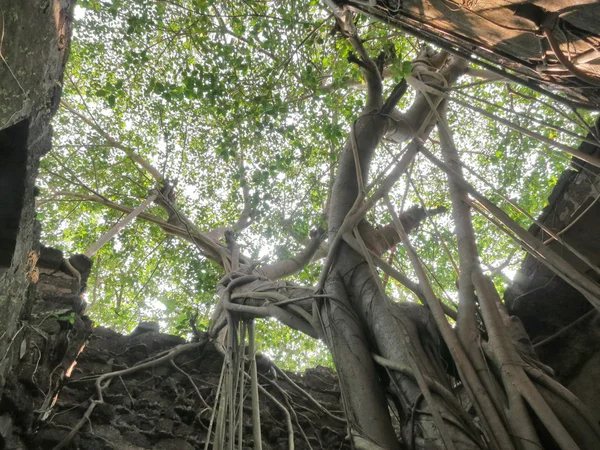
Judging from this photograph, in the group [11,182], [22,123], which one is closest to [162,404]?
A: [11,182]

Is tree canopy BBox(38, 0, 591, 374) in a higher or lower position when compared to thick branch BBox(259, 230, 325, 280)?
higher

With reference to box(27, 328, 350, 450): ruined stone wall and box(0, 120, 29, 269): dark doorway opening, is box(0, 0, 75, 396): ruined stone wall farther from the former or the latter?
box(27, 328, 350, 450): ruined stone wall

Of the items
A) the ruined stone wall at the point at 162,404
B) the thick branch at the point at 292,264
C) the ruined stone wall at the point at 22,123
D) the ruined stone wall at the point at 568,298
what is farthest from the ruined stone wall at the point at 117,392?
the ruined stone wall at the point at 568,298

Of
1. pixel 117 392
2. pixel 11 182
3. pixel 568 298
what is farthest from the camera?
pixel 117 392

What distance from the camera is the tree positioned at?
1463 millimetres

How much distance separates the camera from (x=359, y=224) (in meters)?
2.53

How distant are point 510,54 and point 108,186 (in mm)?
5328

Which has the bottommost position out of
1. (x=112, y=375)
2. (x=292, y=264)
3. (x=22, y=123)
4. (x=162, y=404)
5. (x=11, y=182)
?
(x=162, y=404)

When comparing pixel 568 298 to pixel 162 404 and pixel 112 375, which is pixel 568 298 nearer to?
pixel 162 404

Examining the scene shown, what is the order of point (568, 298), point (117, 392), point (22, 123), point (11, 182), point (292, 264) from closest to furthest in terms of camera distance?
1. point (22, 123)
2. point (11, 182)
3. point (568, 298)
4. point (117, 392)
5. point (292, 264)

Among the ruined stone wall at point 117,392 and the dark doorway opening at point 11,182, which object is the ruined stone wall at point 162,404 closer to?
the ruined stone wall at point 117,392

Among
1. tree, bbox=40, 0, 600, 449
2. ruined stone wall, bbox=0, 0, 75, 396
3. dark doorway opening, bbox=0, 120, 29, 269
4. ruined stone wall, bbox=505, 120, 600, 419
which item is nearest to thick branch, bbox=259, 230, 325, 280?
tree, bbox=40, 0, 600, 449

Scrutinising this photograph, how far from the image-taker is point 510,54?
5.69 feet

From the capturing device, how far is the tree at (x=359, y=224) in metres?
1.46
